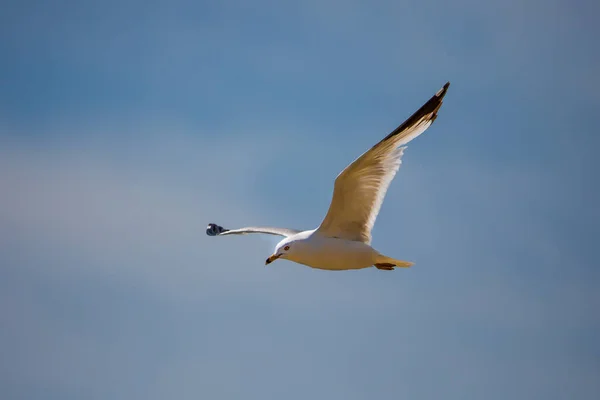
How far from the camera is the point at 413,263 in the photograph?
12.4 m

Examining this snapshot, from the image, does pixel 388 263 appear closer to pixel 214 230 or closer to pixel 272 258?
pixel 272 258

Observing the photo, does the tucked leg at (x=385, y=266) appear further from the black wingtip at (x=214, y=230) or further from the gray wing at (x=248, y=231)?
the black wingtip at (x=214, y=230)

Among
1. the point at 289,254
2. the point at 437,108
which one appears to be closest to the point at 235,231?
the point at 289,254

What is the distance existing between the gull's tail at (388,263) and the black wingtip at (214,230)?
14.9 ft

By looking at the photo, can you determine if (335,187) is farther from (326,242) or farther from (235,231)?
(235,231)

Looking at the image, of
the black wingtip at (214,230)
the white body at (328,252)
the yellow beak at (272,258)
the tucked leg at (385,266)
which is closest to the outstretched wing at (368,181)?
the white body at (328,252)

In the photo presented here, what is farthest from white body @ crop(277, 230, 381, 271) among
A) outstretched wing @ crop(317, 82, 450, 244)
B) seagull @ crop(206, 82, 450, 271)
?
outstretched wing @ crop(317, 82, 450, 244)

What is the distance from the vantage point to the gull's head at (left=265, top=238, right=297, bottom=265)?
1209 cm

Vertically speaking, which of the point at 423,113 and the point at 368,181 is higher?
the point at 423,113

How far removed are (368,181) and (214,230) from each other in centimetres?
527

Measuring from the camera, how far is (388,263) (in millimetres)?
12531

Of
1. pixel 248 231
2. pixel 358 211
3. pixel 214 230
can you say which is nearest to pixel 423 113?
pixel 358 211

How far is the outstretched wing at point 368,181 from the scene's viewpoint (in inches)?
462

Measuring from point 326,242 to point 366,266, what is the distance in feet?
2.06
